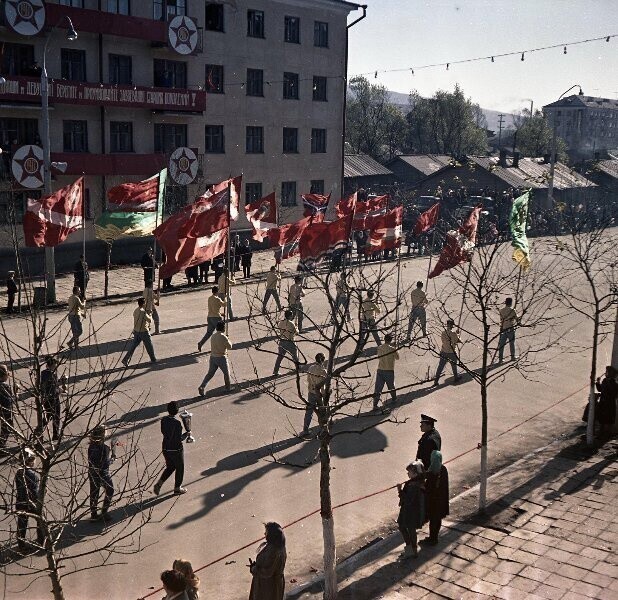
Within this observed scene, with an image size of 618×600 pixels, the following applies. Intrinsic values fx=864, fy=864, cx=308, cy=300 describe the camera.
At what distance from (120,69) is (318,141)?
42.1 feet

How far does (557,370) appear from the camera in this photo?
2031 centimetres

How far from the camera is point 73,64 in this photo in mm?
33438

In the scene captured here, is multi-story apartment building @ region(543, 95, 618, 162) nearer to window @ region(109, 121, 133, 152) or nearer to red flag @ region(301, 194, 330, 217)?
window @ region(109, 121, 133, 152)

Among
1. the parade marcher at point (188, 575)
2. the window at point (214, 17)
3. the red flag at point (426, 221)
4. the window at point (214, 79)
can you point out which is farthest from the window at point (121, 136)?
the parade marcher at point (188, 575)

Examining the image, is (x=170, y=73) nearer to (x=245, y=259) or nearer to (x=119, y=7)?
(x=119, y=7)

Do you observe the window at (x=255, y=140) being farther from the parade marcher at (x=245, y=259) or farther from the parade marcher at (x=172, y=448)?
the parade marcher at (x=172, y=448)

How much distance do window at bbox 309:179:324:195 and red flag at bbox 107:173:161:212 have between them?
21306mm

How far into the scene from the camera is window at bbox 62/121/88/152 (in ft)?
110

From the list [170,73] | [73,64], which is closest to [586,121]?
Answer: [170,73]

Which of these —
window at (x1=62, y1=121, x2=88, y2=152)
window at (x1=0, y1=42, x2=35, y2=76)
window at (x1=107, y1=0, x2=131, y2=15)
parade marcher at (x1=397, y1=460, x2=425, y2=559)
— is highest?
window at (x1=107, y1=0, x2=131, y2=15)

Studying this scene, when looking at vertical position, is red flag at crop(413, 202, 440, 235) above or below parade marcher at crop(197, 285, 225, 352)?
above

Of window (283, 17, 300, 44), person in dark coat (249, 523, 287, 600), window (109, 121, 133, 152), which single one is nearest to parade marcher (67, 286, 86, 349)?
person in dark coat (249, 523, 287, 600)

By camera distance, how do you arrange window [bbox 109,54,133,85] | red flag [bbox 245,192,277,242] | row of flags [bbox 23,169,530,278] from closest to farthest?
row of flags [bbox 23,169,530,278] < red flag [bbox 245,192,277,242] < window [bbox 109,54,133,85]

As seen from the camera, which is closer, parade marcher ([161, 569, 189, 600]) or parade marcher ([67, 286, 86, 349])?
parade marcher ([161, 569, 189, 600])
